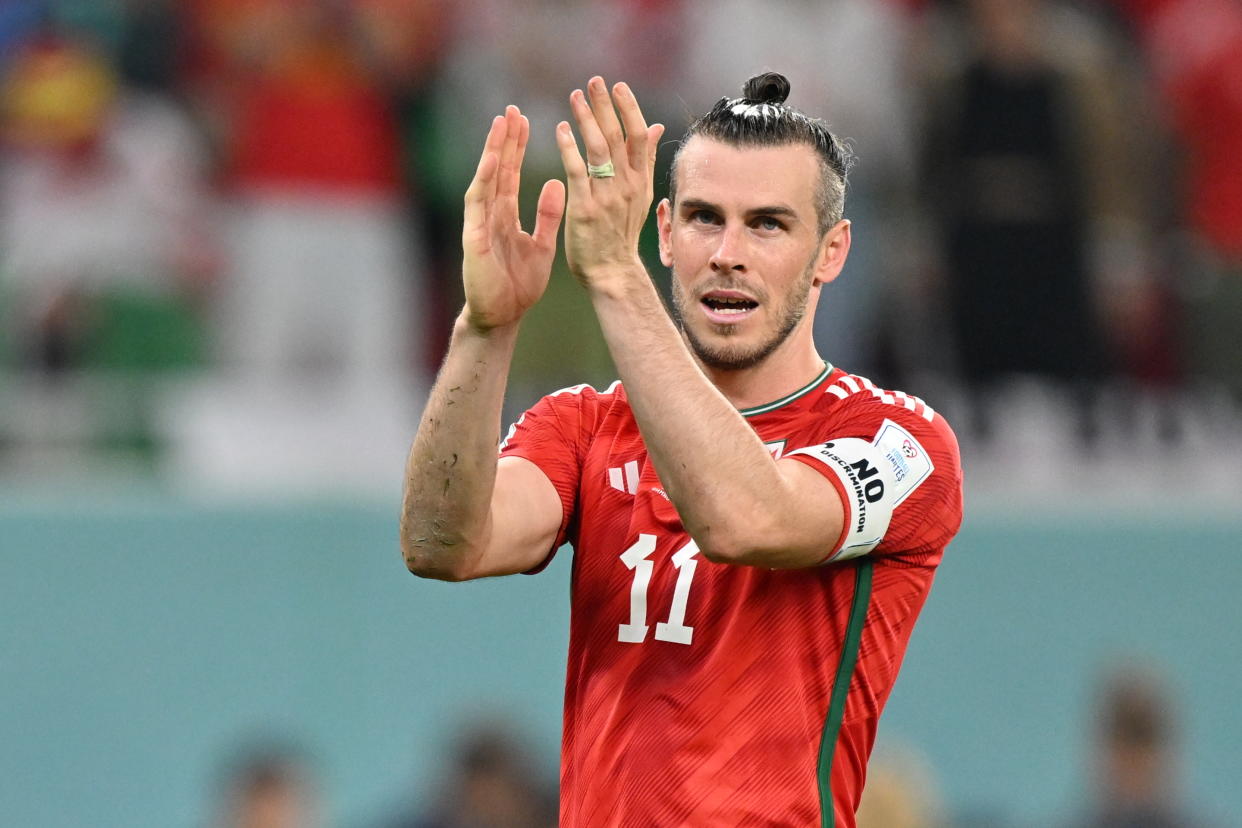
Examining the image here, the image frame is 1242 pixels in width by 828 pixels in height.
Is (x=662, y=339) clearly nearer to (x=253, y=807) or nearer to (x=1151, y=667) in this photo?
(x=253, y=807)

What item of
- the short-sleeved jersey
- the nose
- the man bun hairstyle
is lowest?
the short-sleeved jersey

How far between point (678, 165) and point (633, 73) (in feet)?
20.9

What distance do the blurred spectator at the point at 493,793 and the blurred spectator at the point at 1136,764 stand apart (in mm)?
2261

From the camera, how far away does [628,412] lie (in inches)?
175

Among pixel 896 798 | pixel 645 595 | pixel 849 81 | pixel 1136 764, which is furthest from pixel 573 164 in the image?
pixel 849 81

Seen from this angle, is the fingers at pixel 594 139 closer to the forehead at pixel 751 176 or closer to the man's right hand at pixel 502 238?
the man's right hand at pixel 502 238

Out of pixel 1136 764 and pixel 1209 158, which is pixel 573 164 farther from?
pixel 1209 158

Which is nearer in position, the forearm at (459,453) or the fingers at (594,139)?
the fingers at (594,139)

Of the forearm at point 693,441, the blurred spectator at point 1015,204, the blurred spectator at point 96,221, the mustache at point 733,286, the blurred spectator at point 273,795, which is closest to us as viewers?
the forearm at point 693,441

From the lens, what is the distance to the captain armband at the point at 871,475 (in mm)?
4016

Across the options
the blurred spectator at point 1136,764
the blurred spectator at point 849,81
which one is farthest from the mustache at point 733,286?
the blurred spectator at point 849,81

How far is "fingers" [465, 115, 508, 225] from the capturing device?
403 centimetres

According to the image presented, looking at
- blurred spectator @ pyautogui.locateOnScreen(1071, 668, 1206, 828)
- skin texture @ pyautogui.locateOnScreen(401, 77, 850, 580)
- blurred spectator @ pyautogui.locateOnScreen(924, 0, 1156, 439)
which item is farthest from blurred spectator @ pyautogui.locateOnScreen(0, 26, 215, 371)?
skin texture @ pyautogui.locateOnScreen(401, 77, 850, 580)

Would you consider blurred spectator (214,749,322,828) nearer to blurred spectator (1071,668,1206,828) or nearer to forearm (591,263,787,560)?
blurred spectator (1071,668,1206,828)
